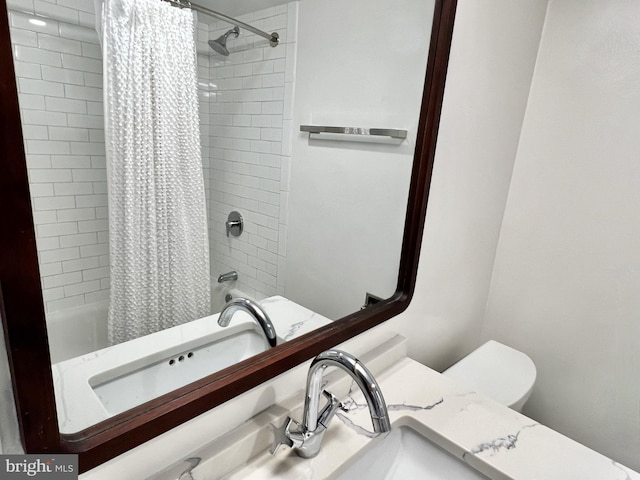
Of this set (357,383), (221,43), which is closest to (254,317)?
(357,383)

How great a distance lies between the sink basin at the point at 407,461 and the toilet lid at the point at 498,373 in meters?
0.33

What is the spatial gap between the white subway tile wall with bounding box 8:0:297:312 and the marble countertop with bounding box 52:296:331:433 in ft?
0.32

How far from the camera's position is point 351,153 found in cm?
109

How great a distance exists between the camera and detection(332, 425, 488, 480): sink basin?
29.8 inches

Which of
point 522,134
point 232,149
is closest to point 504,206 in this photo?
point 522,134

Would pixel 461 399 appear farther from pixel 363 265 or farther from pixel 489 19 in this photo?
pixel 489 19

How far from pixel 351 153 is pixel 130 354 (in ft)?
2.51

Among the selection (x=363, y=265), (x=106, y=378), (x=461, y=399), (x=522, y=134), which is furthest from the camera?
(x=522, y=134)

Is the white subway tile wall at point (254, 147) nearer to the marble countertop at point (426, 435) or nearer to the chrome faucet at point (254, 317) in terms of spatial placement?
the chrome faucet at point (254, 317)

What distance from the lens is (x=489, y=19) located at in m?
0.99

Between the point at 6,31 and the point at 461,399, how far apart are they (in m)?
1.03

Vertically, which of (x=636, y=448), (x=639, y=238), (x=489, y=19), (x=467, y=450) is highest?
(x=489, y=19)

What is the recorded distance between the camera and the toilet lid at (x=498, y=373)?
1.15 metres

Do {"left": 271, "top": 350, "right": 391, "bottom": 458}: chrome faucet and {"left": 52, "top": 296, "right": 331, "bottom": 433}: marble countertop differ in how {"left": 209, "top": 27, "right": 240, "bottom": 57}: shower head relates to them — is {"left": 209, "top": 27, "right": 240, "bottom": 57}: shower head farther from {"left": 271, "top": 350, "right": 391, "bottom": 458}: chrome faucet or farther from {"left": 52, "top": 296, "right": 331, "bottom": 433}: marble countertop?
{"left": 271, "top": 350, "right": 391, "bottom": 458}: chrome faucet
